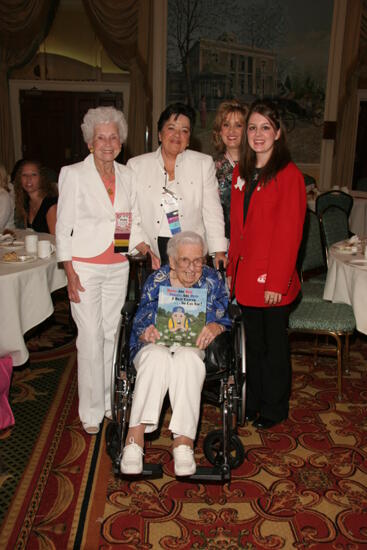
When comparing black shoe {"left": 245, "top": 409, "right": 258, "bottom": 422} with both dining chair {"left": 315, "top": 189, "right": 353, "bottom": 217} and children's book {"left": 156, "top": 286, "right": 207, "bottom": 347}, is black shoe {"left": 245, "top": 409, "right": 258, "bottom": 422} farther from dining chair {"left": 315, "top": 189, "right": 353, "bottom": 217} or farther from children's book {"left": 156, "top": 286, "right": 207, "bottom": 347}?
dining chair {"left": 315, "top": 189, "right": 353, "bottom": 217}

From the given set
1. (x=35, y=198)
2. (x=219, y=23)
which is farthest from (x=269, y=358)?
(x=219, y=23)

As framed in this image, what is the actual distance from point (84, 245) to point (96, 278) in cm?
18

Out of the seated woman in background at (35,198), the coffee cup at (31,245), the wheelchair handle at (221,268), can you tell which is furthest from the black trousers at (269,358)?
the seated woman in background at (35,198)

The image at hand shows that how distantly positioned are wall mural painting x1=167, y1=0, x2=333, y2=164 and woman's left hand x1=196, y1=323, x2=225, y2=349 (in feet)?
19.6

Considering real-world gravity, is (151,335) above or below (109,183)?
below

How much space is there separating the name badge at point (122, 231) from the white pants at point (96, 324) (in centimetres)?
10

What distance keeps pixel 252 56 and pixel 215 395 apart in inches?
270

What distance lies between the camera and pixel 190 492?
2371 mm

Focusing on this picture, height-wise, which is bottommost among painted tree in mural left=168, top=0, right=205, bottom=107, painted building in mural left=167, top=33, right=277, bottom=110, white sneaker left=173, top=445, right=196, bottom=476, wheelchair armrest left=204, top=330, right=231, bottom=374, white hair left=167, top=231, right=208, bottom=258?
white sneaker left=173, top=445, right=196, bottom=476

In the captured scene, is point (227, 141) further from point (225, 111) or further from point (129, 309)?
point (129, 309)

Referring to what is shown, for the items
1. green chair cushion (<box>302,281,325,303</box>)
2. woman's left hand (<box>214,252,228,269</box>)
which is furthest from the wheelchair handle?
green chair cushion (<box>302,281,325,303</box>)

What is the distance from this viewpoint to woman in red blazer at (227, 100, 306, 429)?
2533mm

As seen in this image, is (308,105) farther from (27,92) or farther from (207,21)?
(27,92)

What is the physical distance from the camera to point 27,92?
8.48 metres
